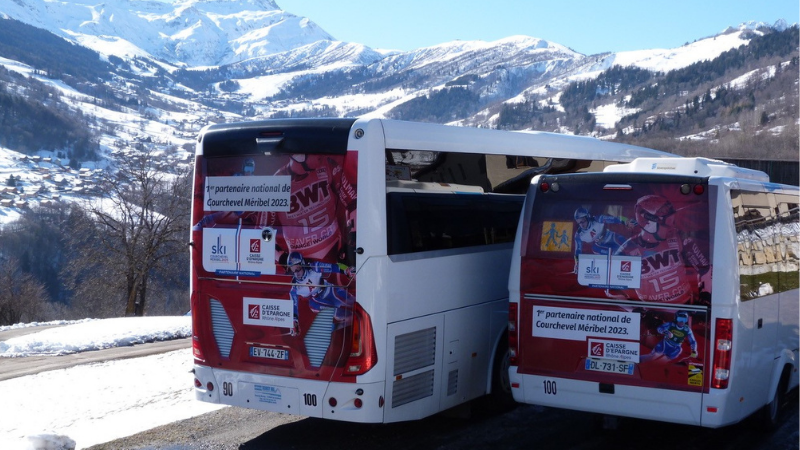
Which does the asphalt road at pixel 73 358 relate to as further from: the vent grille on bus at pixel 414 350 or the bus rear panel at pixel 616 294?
the bus rear panel at pixel 616 294

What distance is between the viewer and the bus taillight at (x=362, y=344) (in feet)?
22.2

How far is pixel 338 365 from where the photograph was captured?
6.85 m

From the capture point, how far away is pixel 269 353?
7188 mm

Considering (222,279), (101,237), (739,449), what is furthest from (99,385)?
(101,237)

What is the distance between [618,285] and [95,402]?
6.10 m

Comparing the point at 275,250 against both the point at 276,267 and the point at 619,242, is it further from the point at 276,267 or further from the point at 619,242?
the point at 619,242

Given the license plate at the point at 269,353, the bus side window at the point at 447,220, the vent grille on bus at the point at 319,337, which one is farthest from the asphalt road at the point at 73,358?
the bus side window at the point at 447,220

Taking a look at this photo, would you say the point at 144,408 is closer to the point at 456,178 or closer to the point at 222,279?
the point at 222,279

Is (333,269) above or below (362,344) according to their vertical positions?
above

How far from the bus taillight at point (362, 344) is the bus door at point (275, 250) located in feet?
0.20

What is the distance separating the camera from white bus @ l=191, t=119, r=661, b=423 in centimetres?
680

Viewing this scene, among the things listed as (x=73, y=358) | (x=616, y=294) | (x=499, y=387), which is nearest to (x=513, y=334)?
(x=616, y=294)

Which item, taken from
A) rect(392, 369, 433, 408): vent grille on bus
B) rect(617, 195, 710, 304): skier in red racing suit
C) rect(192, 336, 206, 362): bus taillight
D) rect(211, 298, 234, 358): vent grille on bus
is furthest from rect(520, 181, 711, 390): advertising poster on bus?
rect(192, 336, 206, 362): bus taillight

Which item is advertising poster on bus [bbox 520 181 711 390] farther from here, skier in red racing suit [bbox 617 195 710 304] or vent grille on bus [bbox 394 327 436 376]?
vent grille on bus [bbox 394 327 436 376]
